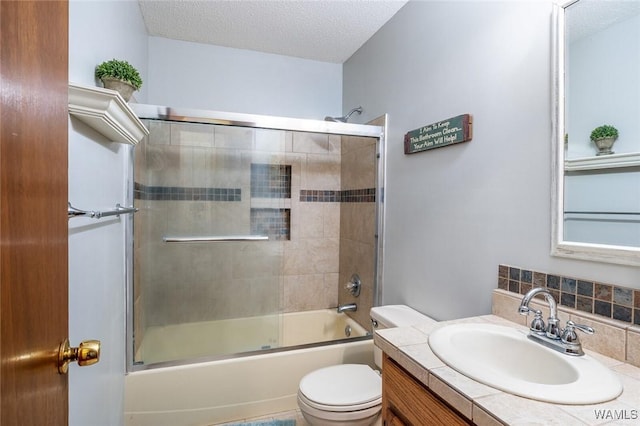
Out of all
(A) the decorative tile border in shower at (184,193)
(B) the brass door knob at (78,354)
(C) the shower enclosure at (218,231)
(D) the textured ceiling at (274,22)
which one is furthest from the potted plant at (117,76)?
(B) the brass door knob at (78,354)

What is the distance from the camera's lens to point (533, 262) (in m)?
1.21

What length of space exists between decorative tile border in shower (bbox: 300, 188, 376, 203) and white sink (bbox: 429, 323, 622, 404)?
1.44 m

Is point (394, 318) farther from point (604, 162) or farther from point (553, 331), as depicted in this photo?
point (604, 162)

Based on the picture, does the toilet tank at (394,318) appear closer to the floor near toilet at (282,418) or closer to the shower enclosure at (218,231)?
the shower enclosure at (218,231)

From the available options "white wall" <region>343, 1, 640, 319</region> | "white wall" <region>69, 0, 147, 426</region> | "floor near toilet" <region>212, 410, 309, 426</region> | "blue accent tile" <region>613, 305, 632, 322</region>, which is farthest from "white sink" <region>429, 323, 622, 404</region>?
"floor near toilet" <region>212, 410, 309, 426</region>

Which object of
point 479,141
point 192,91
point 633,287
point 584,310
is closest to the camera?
point 633,287

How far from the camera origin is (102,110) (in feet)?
3.21

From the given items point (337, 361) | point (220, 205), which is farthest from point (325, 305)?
point (220, 205)

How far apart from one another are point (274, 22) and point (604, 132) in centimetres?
200

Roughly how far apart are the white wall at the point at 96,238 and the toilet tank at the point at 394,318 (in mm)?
1287

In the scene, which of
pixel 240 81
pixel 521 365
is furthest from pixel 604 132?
pixel 240 81

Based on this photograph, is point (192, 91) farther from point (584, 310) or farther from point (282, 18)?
point (584, 310)

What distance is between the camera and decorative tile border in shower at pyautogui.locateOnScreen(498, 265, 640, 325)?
927 mm

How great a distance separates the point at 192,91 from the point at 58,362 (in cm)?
232
